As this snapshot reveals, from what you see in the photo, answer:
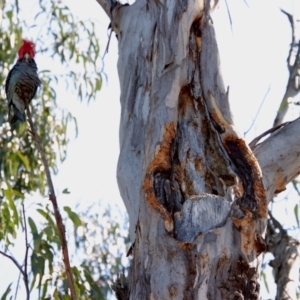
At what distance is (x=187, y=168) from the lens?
197 centimetres

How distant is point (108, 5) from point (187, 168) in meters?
0.90

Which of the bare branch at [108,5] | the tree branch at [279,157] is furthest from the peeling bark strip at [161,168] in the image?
the bare branch at [108,5]

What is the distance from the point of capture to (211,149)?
6.59ft

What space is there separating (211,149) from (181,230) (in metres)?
0.27

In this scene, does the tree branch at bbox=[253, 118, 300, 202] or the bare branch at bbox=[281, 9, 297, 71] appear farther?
the bare branch at bbox=[281, 9, 297, 71]

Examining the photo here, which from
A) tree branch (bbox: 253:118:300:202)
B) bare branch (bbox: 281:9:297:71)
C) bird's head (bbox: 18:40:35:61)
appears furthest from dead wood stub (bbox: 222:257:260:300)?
bare branch (bbox: 281:9:297:71)

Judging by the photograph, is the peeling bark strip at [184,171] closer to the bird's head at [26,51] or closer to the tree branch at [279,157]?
the tree branch at [279,157]

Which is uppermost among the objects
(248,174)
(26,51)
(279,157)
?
(26,51)

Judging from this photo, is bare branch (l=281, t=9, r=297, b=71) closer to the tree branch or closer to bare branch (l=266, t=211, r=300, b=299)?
bare branch (l=266, t=211, r=300, b=299)

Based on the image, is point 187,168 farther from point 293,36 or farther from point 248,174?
point 293,36

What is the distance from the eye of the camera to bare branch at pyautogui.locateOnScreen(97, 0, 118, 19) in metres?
2.62

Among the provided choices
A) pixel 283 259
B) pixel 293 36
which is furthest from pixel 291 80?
pixel 283 259

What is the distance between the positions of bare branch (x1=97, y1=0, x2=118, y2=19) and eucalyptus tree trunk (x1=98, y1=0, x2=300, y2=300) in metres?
0.27

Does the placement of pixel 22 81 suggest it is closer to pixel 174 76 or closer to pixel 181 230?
pixel 174 76
